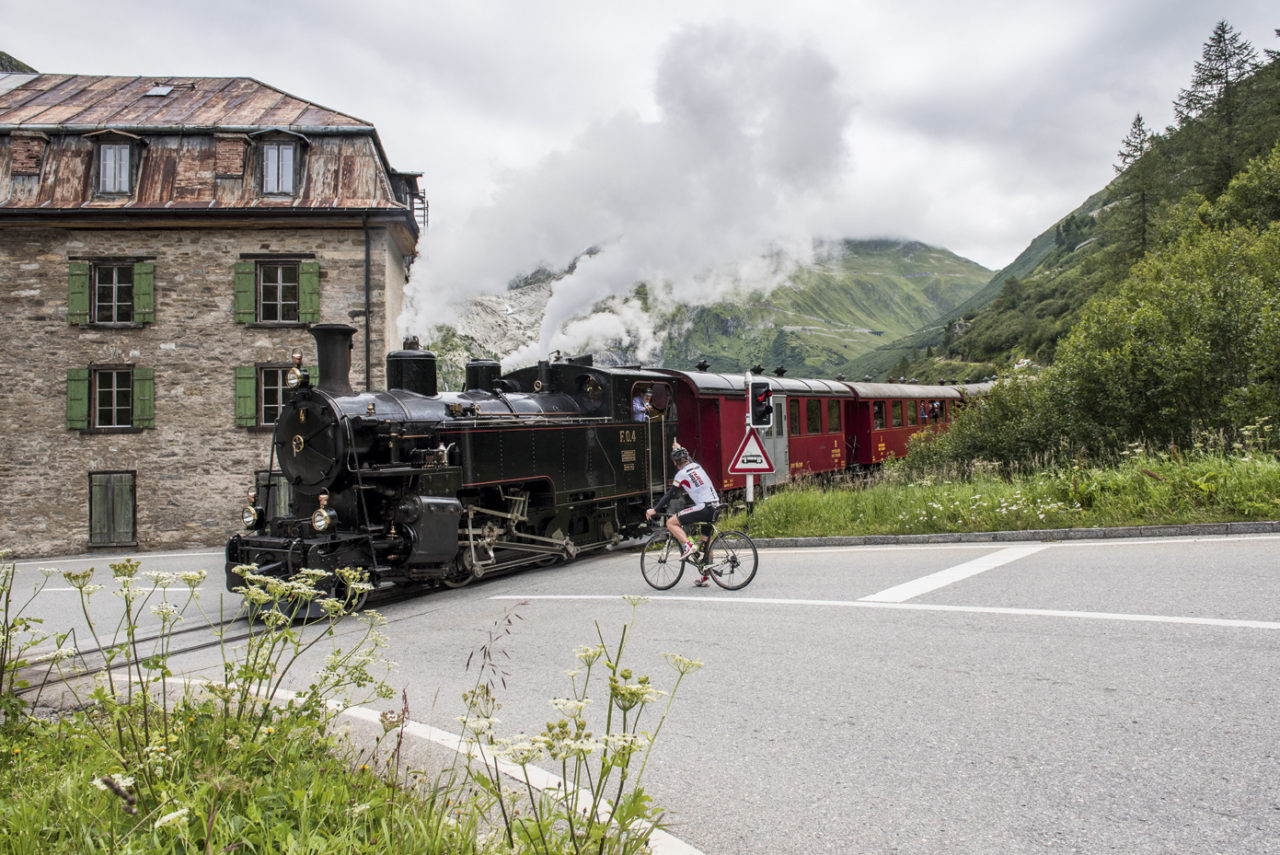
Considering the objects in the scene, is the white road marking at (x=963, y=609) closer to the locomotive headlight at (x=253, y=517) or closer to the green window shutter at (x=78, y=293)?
the locomotive headlight at (x=253, y=517)

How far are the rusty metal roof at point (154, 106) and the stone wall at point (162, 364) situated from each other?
9.18 ft

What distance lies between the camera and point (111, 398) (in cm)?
1819

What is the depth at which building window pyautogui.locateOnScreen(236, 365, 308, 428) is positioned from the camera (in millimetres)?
17969

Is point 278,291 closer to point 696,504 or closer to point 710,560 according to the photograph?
point 696,504

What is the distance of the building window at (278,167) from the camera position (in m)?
18.7

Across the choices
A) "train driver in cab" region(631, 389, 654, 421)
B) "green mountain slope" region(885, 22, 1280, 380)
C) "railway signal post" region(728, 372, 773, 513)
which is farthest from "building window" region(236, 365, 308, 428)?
"green mountain slope" region(885, 22, 1280, 380)

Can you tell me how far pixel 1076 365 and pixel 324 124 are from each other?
56.2ft

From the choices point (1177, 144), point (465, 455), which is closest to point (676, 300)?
point (1177, 144)

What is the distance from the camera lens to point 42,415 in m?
17.9

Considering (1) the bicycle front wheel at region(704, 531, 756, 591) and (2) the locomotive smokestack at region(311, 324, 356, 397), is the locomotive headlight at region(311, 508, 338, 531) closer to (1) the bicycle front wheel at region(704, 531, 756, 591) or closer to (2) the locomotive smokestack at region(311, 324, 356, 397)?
(2) the locomotive smokestack at region(311, 324, 356, 397)

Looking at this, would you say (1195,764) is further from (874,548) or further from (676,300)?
(676,300)

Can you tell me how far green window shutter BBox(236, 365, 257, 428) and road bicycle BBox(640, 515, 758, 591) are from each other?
12691 millimetres

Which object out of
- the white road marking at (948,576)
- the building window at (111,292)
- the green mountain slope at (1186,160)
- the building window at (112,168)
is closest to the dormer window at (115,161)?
the building window at (112,168)

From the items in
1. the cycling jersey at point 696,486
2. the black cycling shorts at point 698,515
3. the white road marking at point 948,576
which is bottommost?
the white road marking at point 948,576
